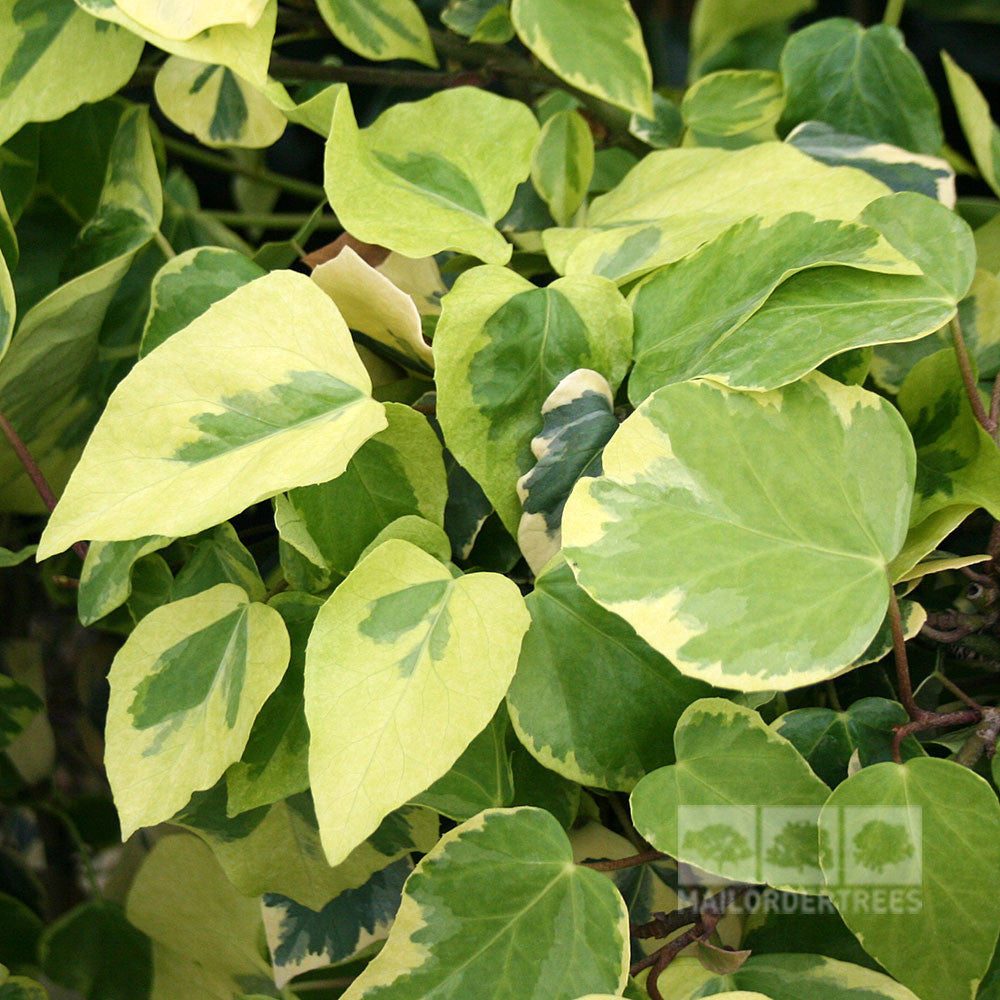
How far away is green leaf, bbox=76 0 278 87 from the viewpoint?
0.36 metres

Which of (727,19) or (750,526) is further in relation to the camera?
(727,19)

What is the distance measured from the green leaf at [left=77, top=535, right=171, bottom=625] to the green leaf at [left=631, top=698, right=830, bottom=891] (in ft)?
0.65

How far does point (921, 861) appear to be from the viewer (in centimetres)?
31

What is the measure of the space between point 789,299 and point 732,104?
21cm

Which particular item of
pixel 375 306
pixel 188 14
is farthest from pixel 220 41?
pixel 375 306

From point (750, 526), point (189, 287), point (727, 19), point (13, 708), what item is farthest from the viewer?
point (727, 19)

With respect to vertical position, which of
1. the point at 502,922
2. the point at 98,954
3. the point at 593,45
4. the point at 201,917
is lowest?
the point at 98,954

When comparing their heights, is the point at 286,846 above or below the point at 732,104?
below

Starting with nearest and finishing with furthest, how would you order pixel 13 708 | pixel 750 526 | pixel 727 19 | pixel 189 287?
1. pixel 750 526
2. pixel 189 287
3. pixel 13 708
4. pixel 727 19

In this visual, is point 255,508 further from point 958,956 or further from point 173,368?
point 958,956

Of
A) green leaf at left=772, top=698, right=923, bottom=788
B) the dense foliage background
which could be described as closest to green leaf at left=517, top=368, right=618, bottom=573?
the dense foliage background

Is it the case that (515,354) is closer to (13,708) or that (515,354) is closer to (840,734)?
(840,734)

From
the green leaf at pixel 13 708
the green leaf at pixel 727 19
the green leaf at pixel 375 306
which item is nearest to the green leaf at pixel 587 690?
the green leaf at pixel 375 306

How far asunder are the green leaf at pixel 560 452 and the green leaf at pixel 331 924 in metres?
0.17
